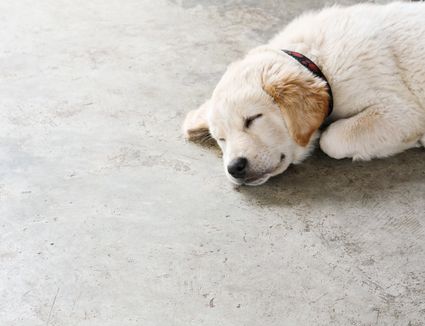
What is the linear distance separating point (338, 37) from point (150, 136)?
1248 millimetres

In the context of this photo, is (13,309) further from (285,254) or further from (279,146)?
(279,146)

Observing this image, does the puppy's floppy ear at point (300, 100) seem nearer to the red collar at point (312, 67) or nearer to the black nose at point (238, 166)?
the red collar at point (312, 67)

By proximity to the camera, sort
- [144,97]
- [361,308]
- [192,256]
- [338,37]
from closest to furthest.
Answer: [361,308], [192,256], [338,37], [144,97]

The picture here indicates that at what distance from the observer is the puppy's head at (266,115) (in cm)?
Answer: 270

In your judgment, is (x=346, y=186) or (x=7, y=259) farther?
(x=346, y=186)

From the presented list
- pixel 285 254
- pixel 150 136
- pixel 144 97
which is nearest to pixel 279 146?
pixel 285 254

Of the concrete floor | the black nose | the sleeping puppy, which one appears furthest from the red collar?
the black nose

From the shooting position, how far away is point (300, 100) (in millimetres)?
2678

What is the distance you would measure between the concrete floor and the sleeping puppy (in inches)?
5.7

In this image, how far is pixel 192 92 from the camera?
370 cm

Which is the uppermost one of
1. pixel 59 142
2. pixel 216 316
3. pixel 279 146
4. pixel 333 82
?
pixel 333 82

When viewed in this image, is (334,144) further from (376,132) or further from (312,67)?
(312,67)

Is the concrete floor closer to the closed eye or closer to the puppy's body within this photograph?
the puppy's body

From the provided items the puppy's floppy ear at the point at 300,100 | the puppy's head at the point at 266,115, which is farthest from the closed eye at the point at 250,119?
the puppy's floppy ear at the point at 300,100
